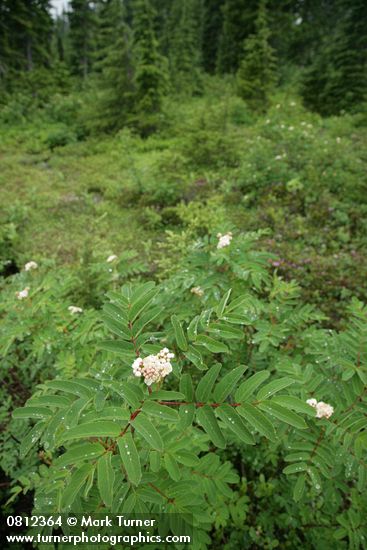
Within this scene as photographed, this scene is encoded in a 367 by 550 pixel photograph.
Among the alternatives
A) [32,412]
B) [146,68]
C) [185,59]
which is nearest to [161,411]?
[32,412]

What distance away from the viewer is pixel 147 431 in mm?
952

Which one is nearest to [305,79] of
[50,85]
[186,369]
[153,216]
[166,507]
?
[153,216]

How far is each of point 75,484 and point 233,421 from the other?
519 mm

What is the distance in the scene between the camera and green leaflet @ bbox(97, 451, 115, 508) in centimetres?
89

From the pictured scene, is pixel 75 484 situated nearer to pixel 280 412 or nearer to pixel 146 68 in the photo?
pixel 280 412

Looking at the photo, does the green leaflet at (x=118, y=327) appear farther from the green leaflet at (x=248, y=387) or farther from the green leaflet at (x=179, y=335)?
the green leaflet at (x=248, y=387)

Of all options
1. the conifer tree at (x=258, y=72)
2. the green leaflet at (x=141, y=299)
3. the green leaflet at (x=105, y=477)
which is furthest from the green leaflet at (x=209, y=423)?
the conifer tree at (x=258, y=72)

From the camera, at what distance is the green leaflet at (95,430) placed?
2.99 ft

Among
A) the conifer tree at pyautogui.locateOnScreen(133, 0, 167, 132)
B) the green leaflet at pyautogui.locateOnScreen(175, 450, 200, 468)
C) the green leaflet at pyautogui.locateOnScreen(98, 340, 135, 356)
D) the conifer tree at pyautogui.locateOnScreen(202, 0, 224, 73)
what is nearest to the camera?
the green leaflet at pyautogui.locateOnScreen(98, 340, 135, 356)

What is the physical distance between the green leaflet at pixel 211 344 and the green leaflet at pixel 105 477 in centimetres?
46

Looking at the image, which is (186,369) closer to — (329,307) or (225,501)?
(225,501)

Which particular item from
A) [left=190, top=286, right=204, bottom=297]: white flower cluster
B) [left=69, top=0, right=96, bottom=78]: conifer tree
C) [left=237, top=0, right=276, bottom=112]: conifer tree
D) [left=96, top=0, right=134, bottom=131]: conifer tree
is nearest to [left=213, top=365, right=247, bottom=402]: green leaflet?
[left=190, top=286, right=204, bottom=297]: white flower cluster

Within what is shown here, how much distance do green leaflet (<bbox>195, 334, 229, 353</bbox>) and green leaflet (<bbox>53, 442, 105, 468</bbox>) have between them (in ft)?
1.53

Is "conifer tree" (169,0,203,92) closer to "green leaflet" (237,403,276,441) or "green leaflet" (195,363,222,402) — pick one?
"green leaflet" (195,363,222,402)
